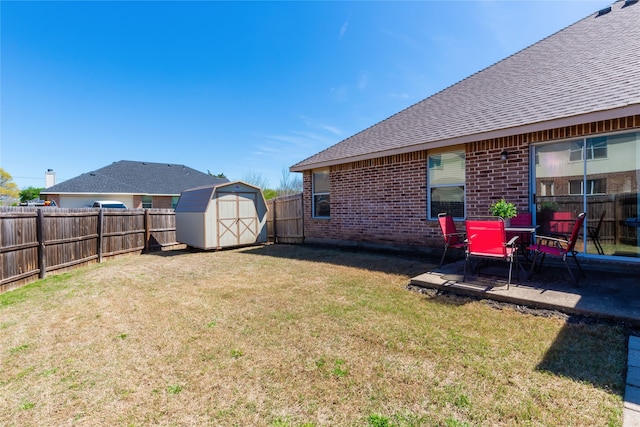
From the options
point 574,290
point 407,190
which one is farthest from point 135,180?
point 574,290

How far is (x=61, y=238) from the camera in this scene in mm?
7430

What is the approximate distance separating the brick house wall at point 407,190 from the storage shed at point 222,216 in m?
2.33

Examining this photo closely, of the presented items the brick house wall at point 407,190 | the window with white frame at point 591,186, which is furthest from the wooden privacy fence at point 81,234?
the window with white frame at point 591,186

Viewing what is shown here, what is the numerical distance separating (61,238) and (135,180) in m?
19.5

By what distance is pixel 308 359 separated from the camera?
2740 mm

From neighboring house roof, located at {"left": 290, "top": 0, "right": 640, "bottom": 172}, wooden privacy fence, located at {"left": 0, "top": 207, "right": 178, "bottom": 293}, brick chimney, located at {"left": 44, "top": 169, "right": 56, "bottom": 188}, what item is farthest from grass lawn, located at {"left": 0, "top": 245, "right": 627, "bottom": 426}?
brick chimney, located at {"left": 44, "top": 169, "right": 56, "bottom": 188}

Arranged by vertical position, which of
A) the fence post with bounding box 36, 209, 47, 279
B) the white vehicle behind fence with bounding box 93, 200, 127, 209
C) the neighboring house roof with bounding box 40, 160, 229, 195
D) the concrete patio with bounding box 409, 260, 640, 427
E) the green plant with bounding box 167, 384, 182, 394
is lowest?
the green plant with bounding box 167, 384, 182, 394

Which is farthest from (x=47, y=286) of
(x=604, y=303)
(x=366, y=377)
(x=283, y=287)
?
(x=604, y=303)

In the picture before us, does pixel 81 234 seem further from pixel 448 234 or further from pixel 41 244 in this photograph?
pixel 448 234

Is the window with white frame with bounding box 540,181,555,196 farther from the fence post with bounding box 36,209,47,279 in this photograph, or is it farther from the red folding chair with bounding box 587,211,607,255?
the fence post with bounding box 36,209,47,279

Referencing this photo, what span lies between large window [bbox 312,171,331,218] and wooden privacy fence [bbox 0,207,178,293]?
685 centimetres

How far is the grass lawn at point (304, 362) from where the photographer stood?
6.61ft

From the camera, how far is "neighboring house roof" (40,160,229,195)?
72.8ft

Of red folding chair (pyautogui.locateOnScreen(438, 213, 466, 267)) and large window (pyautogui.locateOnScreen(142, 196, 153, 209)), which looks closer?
red folding chair (pyautogui.locateOnScreen(438, 213, 466, 267))
